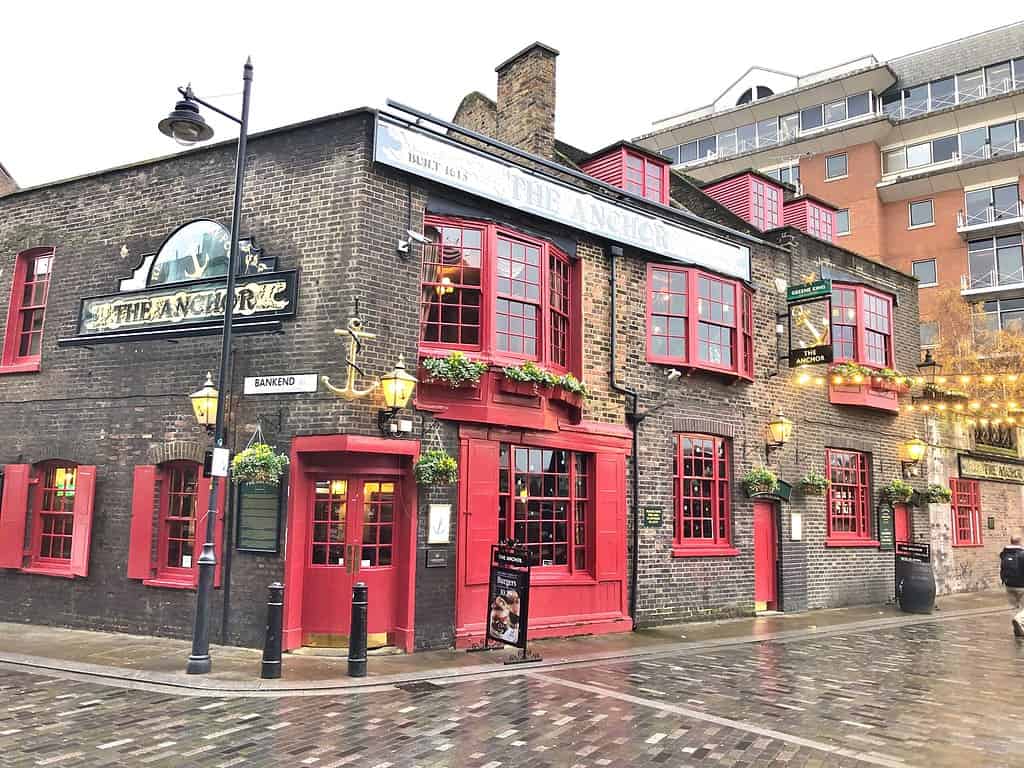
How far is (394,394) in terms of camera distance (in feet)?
32.9

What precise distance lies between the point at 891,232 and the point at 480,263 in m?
34.2

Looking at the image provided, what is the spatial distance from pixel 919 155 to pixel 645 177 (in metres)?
30.0

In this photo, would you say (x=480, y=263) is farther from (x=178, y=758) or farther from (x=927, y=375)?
(x=927, y=375)

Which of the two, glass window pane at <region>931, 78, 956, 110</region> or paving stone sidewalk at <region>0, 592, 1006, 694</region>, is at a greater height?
glass window pane at <region>931, 78, 956, 110</region>

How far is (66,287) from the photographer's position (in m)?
13.0

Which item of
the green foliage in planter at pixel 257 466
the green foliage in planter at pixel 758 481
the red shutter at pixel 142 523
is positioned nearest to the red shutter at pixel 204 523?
the green foliage in planter at pixel 257 466

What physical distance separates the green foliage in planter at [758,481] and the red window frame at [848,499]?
7.71 feet

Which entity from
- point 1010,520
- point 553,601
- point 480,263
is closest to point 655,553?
point 553,601

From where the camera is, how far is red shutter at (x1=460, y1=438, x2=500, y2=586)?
11.1 meters

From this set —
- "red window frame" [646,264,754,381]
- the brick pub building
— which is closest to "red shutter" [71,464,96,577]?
the brick pub building

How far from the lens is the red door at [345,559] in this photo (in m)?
10.3

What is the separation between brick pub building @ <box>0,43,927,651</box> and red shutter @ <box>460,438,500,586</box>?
A: 4 cm

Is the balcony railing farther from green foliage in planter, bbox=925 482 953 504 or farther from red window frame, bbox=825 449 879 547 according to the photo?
red window frame, bbox=825 449 879 547

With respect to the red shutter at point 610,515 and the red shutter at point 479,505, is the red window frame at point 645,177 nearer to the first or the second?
the red shutter at point 610,515
